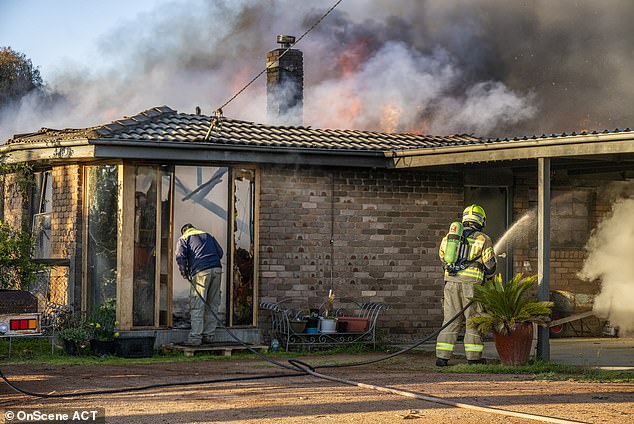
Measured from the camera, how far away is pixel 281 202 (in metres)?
17.0

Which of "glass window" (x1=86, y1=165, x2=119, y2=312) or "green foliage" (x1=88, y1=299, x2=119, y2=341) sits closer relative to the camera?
"green foliage" (x1=88, y1=299, x2=119, y2=341)

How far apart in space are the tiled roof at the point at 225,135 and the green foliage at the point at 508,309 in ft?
9.45

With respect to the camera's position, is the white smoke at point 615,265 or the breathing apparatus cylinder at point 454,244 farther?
the white smoke at point 615,265

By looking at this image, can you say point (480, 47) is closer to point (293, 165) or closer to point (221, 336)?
point (293, 165)

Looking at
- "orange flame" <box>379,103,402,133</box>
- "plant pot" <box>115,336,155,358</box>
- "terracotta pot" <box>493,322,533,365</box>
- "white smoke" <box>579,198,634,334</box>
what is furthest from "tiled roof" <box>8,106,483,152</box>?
"orange flame" <box>379,103,402,133</box>

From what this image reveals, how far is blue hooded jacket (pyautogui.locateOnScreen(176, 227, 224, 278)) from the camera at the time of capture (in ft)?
51.6

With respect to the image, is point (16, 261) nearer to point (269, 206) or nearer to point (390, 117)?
point (269, 206)

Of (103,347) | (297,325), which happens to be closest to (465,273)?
(297,325)

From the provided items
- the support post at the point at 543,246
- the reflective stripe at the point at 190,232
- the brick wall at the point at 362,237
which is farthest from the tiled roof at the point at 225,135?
the support post at the point at 543,246

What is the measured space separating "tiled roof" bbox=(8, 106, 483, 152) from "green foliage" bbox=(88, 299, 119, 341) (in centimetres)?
262

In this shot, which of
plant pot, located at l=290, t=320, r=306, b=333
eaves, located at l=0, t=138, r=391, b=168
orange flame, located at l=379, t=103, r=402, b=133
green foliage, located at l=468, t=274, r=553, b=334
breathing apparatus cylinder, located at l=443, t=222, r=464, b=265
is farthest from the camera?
orange flame, located at l=379, t=103, r=402, b=133

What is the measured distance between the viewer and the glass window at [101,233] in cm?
1633

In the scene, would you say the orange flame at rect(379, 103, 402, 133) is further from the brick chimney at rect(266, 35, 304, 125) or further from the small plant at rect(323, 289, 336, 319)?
the small plant at rect(323, 289, 336, 319)

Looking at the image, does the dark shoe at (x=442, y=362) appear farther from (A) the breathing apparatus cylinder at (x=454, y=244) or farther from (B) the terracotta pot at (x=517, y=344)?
(A) the breathing apparatus cylinder at (x=454, y=244)
